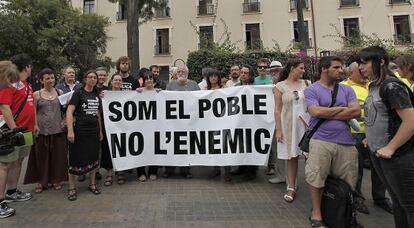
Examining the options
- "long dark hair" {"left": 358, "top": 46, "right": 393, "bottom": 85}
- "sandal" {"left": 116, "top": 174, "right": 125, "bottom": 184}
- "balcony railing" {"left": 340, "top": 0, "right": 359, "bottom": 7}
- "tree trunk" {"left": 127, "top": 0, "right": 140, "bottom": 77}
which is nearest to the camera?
"long dark hair" {"left": 358, "top": 46, "right": 393, "bottom": 85}

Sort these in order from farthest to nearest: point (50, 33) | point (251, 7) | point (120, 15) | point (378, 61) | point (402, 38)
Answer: point (120, 15)
point (251, 7)
point (402, 38)
point (50, 33)
point (378, 61)

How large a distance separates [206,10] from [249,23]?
→ 443 centimetres

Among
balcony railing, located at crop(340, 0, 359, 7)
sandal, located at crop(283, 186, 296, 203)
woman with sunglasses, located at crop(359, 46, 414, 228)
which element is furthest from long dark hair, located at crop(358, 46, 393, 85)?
balcony railing, located at crop(340, 0, 359, 7)

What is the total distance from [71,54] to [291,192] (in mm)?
28857

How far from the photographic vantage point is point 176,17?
124 ft

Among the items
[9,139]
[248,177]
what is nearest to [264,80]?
[248,177]

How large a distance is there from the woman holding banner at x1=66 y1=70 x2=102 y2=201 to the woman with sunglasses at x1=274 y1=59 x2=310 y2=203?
276 cm

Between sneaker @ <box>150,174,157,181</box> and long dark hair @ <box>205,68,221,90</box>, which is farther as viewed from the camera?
long dark hair @ <box>205,68,221,90</box>

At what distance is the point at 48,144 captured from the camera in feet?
20.1

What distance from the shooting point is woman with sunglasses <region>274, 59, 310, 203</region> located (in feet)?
17.5

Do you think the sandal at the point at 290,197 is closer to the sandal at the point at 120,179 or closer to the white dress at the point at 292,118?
the white dress at the point at 292,118

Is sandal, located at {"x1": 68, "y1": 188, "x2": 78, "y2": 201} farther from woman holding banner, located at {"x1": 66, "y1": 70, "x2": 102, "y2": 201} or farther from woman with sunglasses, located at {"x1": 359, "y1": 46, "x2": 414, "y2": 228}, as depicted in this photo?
woman with sunglasses, located at {"x1": 359, "y1": 46, "x2": 414, "y2": 228}

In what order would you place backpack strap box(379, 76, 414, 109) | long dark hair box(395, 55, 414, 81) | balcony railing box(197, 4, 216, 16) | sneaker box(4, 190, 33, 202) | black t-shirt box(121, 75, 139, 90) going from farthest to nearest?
balcony railing box(197, 4, 216, 16) < black t-shirt box(121, 75, 139, 90) < sneaker box(4, 190, 33, 202) < long dark hair box(395, 55, 414, 81) < backpack strap box(379, 76, 414, 109)

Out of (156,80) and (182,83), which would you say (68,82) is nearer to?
(156,80)
